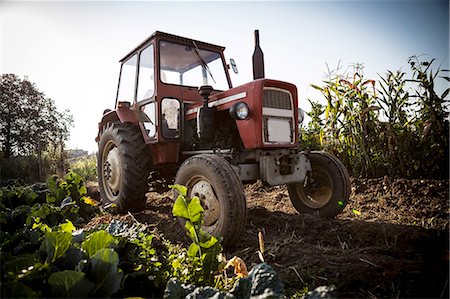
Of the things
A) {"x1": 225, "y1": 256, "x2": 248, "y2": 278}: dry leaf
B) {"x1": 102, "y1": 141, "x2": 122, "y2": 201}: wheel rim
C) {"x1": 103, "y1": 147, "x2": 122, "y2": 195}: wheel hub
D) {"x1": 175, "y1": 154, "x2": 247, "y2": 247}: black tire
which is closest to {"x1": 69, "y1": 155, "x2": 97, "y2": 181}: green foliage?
{"x1": 102, "y1": 141, "x2": 122, "y2": 201}: wheel rim

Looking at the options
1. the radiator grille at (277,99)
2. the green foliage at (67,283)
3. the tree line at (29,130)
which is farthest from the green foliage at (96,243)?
the tree line at (29,130)

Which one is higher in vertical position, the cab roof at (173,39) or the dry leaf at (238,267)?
the cab roof at (173,39)

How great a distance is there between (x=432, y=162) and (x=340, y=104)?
1428 millimetres

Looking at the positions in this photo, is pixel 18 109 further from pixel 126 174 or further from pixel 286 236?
pixel 286 236

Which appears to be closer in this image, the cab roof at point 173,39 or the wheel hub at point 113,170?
the cab roof at point 173,39

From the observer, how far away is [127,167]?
323cm

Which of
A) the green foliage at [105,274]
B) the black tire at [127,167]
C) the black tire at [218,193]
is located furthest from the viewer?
the black tire at [127,167]

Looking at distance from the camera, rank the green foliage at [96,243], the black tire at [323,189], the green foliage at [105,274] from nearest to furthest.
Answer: the green foliage at [105,274] → the green foliage at [96,243] → the black tire at [323,189]

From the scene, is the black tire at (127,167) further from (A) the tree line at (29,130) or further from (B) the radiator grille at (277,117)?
(A) the tree line at (29,130)

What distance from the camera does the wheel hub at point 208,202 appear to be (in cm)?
219

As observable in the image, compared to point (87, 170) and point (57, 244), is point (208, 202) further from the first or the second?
point (87, 170)

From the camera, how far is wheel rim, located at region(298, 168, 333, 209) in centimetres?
298

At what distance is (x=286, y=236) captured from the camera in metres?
2.20

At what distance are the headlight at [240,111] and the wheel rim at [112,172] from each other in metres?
1.88
